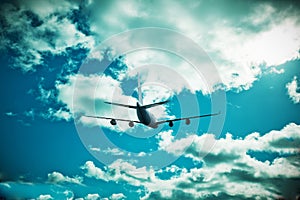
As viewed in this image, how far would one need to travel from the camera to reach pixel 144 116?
53.4m

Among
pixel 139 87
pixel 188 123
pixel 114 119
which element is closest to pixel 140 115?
pixel 114 119

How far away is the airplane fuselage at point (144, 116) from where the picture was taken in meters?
52.3

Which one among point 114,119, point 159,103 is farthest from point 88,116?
point 159,103

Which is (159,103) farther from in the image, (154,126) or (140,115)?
Result: (154,126)

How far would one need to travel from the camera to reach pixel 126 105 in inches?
1875

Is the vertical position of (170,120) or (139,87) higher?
(139,87)

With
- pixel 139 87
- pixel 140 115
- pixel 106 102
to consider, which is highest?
pixel 139 87

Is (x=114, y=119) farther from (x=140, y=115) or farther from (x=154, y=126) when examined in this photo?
(x=154, y=126)

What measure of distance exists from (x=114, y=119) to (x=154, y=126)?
427 inches

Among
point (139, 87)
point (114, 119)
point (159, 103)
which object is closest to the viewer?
point (159, 103)

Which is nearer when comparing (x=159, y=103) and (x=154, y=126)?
(x=159, y=103)

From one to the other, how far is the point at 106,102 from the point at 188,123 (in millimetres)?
19488

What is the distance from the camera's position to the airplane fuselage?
2059 inches

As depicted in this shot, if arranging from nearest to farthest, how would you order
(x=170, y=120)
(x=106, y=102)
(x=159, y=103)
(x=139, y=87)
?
1. (x=106, y=102)
2. (x=159, y=103)
3. (x=170, y=120)
4. (x=139, y=87)
